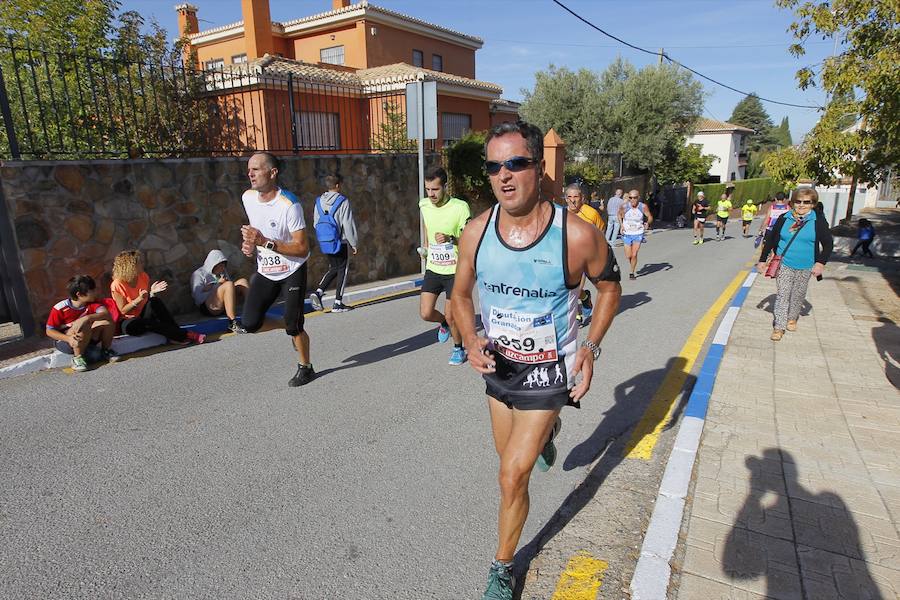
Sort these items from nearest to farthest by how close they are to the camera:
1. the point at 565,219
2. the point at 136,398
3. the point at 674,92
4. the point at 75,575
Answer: the point at 565,219
the point at 75,575
the point at 136,398
the point at 674,92

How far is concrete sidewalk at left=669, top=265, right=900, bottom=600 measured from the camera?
2688 mm

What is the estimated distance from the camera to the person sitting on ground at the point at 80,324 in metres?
5.66

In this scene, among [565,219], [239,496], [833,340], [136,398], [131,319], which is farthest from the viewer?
[833,340]

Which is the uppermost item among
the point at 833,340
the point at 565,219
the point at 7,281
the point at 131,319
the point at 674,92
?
the point at 674,92

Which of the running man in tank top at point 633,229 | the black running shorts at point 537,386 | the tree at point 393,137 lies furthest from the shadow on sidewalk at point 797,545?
the tree at point 393,137

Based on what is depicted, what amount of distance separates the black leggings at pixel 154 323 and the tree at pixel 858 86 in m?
11.0

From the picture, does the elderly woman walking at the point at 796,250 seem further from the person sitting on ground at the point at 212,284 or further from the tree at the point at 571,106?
the tree at the point at 571,106

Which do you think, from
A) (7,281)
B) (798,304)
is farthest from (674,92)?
(7,281)

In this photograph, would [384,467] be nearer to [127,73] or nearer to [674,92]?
[127,73]

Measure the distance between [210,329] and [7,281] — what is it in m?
2.16

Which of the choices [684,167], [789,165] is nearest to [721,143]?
[684,167]

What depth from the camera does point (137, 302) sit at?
6.32 metres

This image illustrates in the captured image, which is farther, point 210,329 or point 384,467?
point 210,329

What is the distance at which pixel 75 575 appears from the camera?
2.74 meters
